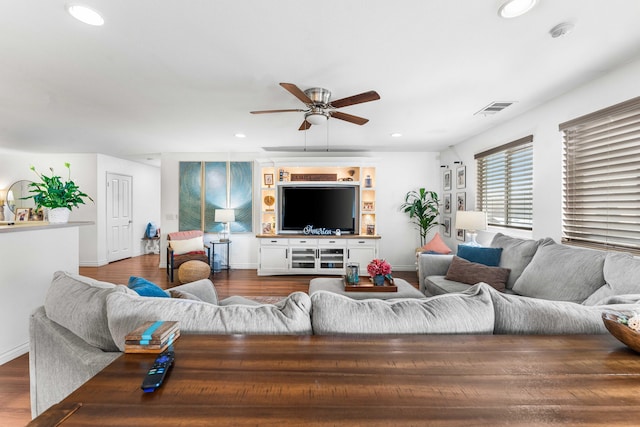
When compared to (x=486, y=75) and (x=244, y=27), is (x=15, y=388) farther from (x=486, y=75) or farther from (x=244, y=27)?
(x=486, y=75)

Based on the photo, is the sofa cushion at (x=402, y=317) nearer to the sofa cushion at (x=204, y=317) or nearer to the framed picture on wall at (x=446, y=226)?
the sofa cushion at (x=204, y=317)

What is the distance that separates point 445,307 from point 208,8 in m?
2.00

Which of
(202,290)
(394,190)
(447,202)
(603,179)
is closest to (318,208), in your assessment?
(394,190)

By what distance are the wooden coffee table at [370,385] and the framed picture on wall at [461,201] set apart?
3.92 m

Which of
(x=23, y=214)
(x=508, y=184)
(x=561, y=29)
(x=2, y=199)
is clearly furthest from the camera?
(x=2, y=199)

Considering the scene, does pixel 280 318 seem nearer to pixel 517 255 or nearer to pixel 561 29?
pixel 561 29

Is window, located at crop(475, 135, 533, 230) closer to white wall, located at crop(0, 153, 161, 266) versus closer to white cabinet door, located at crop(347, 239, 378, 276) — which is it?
white cabinet door, located at crop(347, 239, 378, 276)

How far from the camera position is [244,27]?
1834 millimetres

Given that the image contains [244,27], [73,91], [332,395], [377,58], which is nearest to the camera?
[332,395]

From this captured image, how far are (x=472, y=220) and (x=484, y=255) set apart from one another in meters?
0.67

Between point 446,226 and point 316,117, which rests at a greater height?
point 316,117

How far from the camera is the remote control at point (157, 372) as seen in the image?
0.75m

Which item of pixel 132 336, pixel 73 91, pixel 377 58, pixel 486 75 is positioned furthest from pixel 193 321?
pixel 73 91

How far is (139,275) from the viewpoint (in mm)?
5227
